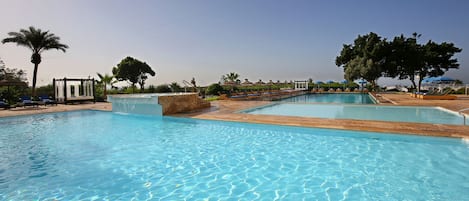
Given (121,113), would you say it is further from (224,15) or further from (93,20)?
(224,15)

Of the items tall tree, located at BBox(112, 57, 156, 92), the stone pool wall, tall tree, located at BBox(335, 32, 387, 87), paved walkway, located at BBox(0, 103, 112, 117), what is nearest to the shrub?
paved walkway, located at BBox(0, 103, 112, 117)

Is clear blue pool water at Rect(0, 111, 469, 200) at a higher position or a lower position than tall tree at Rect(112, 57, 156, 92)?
lower

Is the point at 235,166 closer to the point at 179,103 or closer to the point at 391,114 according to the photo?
the point at 179,103

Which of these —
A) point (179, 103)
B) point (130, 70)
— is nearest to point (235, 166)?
point (179, 103)

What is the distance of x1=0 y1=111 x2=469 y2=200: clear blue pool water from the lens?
9.48ft

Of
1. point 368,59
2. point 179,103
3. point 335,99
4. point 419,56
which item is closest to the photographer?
point 179,103

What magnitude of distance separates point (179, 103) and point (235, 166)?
6.46 metres

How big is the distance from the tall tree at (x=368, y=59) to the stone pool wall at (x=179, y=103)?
20.5 metres

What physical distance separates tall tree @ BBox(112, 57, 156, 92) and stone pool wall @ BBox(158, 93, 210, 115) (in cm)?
2211

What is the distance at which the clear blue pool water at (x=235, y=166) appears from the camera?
2.89 m

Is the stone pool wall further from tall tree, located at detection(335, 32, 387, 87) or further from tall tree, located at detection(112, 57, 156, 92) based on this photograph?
tall tree, located at detection(112, 57, 156, 92)

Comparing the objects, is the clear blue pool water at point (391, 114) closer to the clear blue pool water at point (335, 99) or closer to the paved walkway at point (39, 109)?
the clear blue pool water at point (335, 99)

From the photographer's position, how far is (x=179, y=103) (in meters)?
9.71

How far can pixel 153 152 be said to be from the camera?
462 cm
